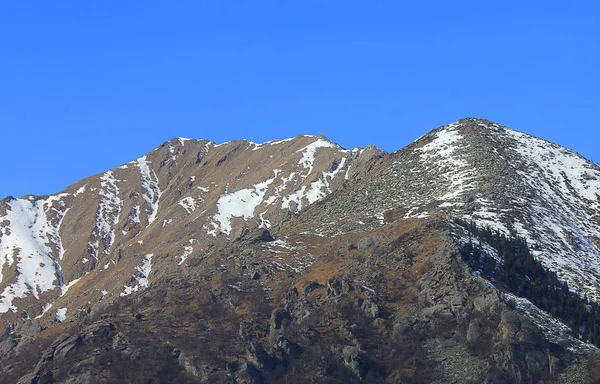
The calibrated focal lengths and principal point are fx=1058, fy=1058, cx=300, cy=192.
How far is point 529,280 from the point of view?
5364 inches

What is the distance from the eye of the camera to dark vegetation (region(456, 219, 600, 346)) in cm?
12669

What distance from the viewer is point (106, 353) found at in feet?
406

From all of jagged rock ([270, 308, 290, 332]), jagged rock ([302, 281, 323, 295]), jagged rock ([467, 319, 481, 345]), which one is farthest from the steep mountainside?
jagged rock ([270, 308, 290, 332])

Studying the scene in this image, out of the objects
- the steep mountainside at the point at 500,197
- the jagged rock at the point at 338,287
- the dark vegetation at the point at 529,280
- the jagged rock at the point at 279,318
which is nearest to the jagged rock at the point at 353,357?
the jagged rock at the point at 279,318

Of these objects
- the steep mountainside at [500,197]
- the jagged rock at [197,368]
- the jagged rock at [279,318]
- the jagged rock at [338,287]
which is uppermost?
the steep mountainside at [500,197]

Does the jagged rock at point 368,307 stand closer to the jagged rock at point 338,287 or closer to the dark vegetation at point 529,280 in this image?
the jagged rock at point 338,287

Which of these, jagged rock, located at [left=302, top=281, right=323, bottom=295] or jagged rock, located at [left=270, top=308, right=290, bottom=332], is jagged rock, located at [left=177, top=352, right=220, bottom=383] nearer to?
jagged rock, located at [left=270, top=308, right=290, bottom=332]

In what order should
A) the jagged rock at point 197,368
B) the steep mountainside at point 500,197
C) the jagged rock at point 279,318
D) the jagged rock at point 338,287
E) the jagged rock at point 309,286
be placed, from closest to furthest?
A: 1. the jagged rock at point 197,368
2. the jagged rock at point 279,318
3. the jagged rock at point 338,287
4. the jagged rock at point 309,286
5. the steep mountainside at point 500,197

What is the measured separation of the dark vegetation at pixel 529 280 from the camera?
126688 mm

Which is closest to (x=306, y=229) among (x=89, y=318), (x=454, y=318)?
(x=89, y=318)

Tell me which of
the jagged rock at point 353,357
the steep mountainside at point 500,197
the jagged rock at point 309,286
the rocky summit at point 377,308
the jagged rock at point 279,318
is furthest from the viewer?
the steep mountainside at point 500,197

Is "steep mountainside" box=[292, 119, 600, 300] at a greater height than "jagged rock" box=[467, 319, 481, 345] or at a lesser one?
greater

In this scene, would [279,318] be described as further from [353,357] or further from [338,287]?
[353,357]

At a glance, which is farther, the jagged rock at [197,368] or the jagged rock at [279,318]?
the jagged rock at [279,318]
